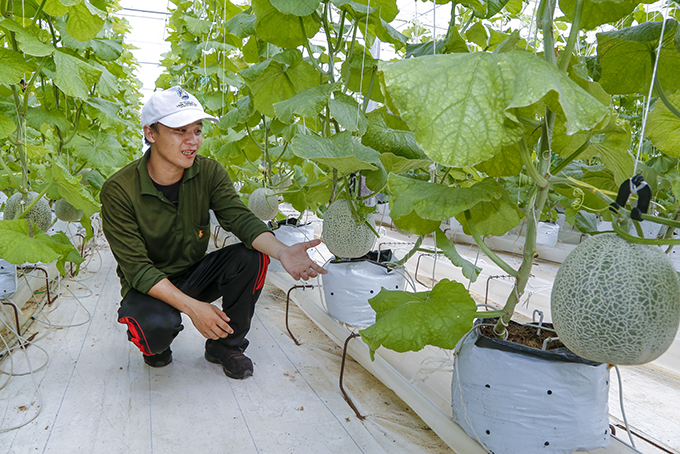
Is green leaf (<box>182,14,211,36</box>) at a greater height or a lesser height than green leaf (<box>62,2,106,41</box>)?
greater

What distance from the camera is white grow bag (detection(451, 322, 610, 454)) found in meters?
0.89

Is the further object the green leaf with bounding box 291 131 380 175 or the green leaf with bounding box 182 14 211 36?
the green leaf with bounding box 182 14 211 36

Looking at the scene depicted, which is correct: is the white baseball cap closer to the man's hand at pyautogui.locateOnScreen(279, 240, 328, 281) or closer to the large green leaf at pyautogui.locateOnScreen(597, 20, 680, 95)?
the man's hand at pyautogui.locateOnScreen(279, 240, 328, 281)

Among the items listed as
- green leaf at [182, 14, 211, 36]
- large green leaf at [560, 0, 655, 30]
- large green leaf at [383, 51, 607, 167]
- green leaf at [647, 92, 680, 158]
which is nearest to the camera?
large green leaf at [383, 51, 607, 167]

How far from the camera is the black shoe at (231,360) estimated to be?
161 cm

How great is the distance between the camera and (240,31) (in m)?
1.68

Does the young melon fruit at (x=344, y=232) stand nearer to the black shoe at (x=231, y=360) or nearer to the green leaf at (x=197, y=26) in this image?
the black shoe at (x=231, y=360)

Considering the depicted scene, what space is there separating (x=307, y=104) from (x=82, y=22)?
84 cm

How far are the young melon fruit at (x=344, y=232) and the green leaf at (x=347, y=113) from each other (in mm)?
300

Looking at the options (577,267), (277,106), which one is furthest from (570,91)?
(277,106)

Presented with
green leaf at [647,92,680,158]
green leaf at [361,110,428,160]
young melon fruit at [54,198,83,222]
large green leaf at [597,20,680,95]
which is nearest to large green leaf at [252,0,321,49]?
green leaf at [361,110,428,160]

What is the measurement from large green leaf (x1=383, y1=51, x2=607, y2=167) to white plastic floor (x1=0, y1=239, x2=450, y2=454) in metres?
0.95

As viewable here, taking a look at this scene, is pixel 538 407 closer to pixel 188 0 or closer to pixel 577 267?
pixel 577 267

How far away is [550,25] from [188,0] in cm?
310
